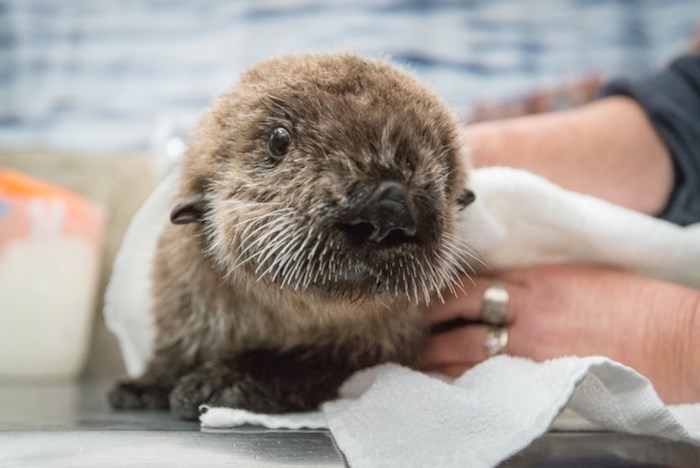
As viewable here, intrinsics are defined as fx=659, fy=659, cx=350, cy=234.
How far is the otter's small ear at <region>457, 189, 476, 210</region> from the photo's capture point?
1.02 meters

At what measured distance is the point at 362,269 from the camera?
2.71 feet

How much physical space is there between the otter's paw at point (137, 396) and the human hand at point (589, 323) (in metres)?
0.48

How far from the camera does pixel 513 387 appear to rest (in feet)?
2.89

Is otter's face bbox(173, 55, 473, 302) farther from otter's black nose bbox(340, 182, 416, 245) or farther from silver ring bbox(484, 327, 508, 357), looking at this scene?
silver ring bbox(484, 327, 508, 357)

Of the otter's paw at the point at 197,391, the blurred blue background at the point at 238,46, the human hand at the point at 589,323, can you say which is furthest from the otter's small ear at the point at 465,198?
the blurred blue background at the point at 238,46

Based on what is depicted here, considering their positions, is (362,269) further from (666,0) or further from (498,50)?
(666,0)

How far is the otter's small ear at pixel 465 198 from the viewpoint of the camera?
102 cm

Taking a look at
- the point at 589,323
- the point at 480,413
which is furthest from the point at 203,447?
the point at 589,323

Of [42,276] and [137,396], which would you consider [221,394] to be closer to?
[137,396]

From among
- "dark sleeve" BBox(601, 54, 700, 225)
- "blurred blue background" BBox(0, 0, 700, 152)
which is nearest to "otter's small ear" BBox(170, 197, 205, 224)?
"dark sleeve" BBox(601, 54, 700, 225)

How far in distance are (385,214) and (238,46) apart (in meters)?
1.84

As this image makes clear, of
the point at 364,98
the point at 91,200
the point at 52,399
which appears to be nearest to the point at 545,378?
the point at 364,98

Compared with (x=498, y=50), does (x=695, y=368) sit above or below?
below

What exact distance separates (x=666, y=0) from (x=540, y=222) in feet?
5.84
